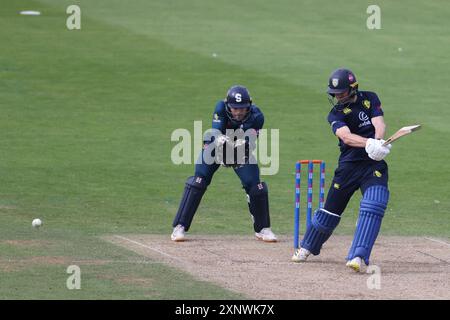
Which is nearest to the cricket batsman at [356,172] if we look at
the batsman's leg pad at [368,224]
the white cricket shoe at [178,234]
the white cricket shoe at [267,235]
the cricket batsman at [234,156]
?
the batsman's leg pad at [368,224]

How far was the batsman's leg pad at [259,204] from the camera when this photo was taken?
48.2 ft

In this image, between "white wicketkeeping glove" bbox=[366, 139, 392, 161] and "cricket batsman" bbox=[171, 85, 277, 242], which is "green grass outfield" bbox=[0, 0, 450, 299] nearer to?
"cricket batsman" bbox=[171, 85, 277, 242]

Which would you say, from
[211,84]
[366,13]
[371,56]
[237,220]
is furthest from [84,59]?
[237,220]

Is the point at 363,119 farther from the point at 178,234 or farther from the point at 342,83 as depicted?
the point at 178,234

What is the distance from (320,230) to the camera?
43.6 feet

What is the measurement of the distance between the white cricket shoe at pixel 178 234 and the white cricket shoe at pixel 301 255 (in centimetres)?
177

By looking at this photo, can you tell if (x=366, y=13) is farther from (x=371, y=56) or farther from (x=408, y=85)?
(x=408, y=85)

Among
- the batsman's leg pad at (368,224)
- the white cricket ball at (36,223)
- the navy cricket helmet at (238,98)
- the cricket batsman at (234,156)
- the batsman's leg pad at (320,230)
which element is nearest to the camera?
the batsman's leg pad at (368,224)

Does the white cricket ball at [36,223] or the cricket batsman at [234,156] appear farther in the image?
the white cricket ball at [36,223]

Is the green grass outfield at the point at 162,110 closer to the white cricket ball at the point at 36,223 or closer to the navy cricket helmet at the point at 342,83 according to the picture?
the white cricket ball at the point at 36,223

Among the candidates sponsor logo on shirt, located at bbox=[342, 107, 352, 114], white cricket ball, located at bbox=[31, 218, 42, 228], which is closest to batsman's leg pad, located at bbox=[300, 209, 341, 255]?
sponsor logo on shirt, located at bbox=[342, 107, 352, 114]

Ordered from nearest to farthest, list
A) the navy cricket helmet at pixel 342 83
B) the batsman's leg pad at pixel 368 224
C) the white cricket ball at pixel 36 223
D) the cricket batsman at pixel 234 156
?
the batsman's leg pad at pixel 368 224, the navy cricket helmet at pixel 342 83, the cricket batsman at pixel 234 156, the white cricket ball at pixel 36 223

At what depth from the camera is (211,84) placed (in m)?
27.3

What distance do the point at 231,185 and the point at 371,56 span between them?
11831mm
